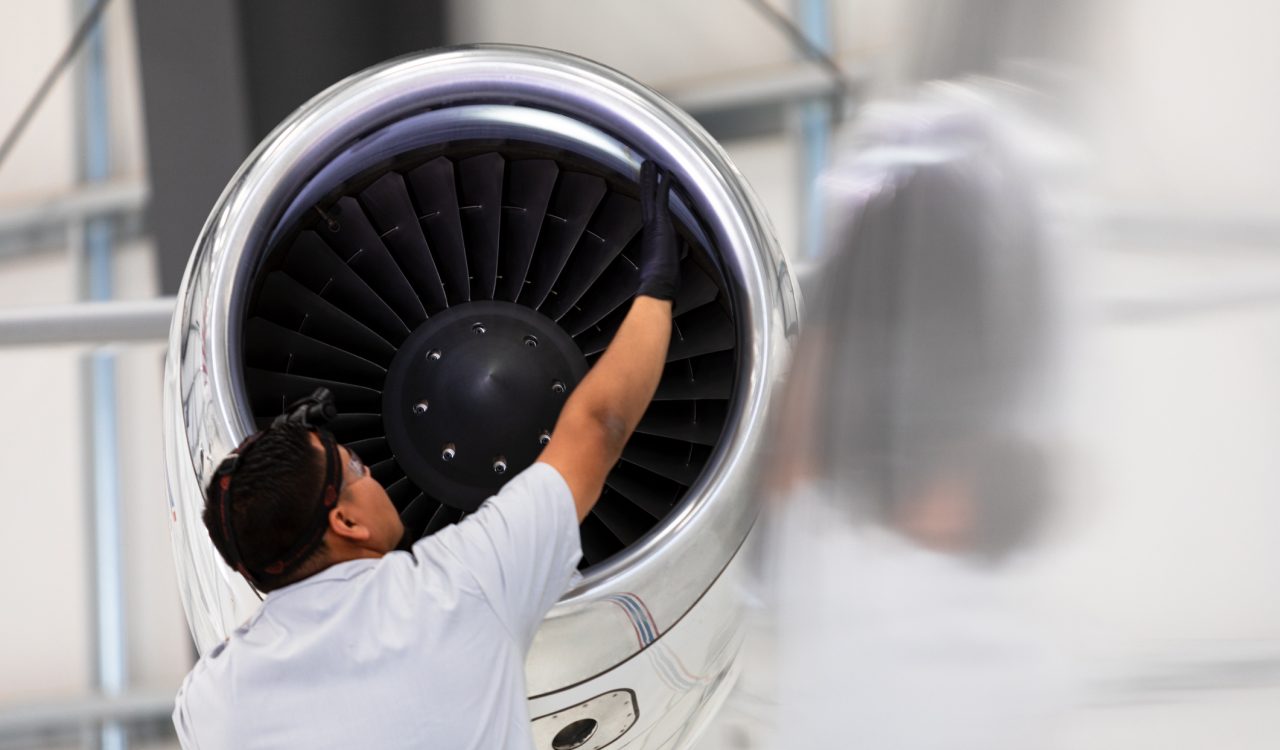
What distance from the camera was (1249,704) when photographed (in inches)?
17.6

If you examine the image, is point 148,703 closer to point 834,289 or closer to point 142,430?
point 142,430

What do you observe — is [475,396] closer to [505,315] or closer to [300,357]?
[505,315]

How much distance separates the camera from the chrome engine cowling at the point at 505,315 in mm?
1279

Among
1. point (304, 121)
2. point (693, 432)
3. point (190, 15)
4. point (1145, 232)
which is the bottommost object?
point (1145, 232)

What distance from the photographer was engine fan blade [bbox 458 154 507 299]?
1.39 m

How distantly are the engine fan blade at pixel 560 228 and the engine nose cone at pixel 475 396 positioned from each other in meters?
0.04

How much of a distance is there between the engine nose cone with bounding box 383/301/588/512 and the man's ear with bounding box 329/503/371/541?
26 centimetres

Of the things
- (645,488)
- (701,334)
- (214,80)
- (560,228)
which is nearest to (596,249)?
(560,228)

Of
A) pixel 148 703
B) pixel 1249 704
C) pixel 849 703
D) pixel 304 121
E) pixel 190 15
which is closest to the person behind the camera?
pixel 1249 704

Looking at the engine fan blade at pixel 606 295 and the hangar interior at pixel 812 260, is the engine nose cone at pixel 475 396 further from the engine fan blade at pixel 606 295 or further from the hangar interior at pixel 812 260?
the hangar interior at pixel 812 260

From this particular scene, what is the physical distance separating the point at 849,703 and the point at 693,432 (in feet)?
2.58

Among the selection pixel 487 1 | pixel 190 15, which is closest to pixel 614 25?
pixel 487 1

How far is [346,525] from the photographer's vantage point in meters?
1.07

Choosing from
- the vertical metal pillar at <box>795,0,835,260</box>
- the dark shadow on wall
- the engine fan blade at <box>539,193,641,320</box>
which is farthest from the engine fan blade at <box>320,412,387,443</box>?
the vertical metal pillar at <box>795,0,835,260</box>
